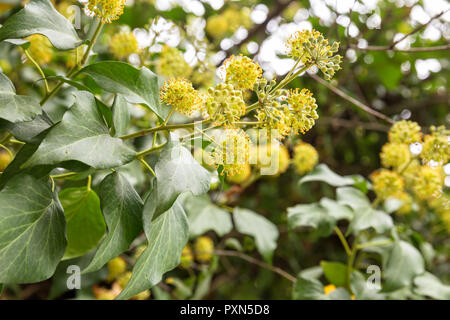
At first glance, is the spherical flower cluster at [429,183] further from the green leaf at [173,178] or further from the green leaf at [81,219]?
the green leaf at [81,219]

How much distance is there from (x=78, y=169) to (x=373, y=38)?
2.10 m

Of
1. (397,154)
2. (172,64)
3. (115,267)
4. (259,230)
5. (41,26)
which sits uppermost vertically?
(172,64)

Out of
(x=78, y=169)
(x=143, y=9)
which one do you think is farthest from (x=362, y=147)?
(x=78, y=169)

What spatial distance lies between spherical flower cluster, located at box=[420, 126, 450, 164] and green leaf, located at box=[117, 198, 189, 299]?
0.79 metres

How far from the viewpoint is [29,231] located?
56 cm

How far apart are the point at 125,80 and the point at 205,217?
2.80 ft

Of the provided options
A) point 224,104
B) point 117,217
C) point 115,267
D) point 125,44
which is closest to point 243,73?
point 224,104

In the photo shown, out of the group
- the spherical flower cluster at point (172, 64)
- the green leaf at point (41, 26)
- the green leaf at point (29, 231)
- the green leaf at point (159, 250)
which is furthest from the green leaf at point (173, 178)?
the spherical flower cluster at point (172, 64)

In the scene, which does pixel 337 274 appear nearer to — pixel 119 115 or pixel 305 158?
pixel 305 158

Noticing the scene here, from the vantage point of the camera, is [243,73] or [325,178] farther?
[325,178]

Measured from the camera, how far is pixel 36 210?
0.58 metres

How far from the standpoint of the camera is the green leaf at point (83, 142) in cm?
50

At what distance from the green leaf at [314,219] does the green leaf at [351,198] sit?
0.25 ft

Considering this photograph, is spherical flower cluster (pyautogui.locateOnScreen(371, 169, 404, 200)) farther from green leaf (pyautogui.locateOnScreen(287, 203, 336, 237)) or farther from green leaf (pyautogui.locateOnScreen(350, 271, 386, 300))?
green leaf (pyautogui.locateOnScreen(350, 271, 386, 300))
